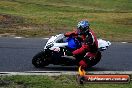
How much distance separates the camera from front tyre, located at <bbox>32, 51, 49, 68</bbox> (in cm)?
1500

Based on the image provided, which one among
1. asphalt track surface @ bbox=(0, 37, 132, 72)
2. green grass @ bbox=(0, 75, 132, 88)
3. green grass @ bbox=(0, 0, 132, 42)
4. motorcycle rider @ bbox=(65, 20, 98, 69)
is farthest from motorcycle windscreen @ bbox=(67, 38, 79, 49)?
green grass @ bbox=(0, 0, 132, 42)

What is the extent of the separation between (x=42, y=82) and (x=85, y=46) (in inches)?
89.3

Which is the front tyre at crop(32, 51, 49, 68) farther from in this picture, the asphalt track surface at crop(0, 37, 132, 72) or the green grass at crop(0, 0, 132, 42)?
the green grass at crop(0, 0, 132, 42)

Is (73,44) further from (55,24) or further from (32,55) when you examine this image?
(55,24)

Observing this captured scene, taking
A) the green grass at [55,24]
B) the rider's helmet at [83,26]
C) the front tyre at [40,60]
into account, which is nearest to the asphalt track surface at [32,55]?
the front tyre at [40,60]

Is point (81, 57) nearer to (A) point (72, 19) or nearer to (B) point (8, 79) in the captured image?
(B) point (8, 79)

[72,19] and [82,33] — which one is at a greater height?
[82,33]

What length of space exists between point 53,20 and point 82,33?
1415 cm

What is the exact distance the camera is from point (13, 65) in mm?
15328

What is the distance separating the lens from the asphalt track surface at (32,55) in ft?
50.1

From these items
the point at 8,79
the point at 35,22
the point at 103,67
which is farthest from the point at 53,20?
the point at 8,79

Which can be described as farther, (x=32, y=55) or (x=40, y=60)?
(x=32, y=55)

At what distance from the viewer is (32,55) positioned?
56.4ft

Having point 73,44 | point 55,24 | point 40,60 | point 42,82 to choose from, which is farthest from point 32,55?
point 55,24
